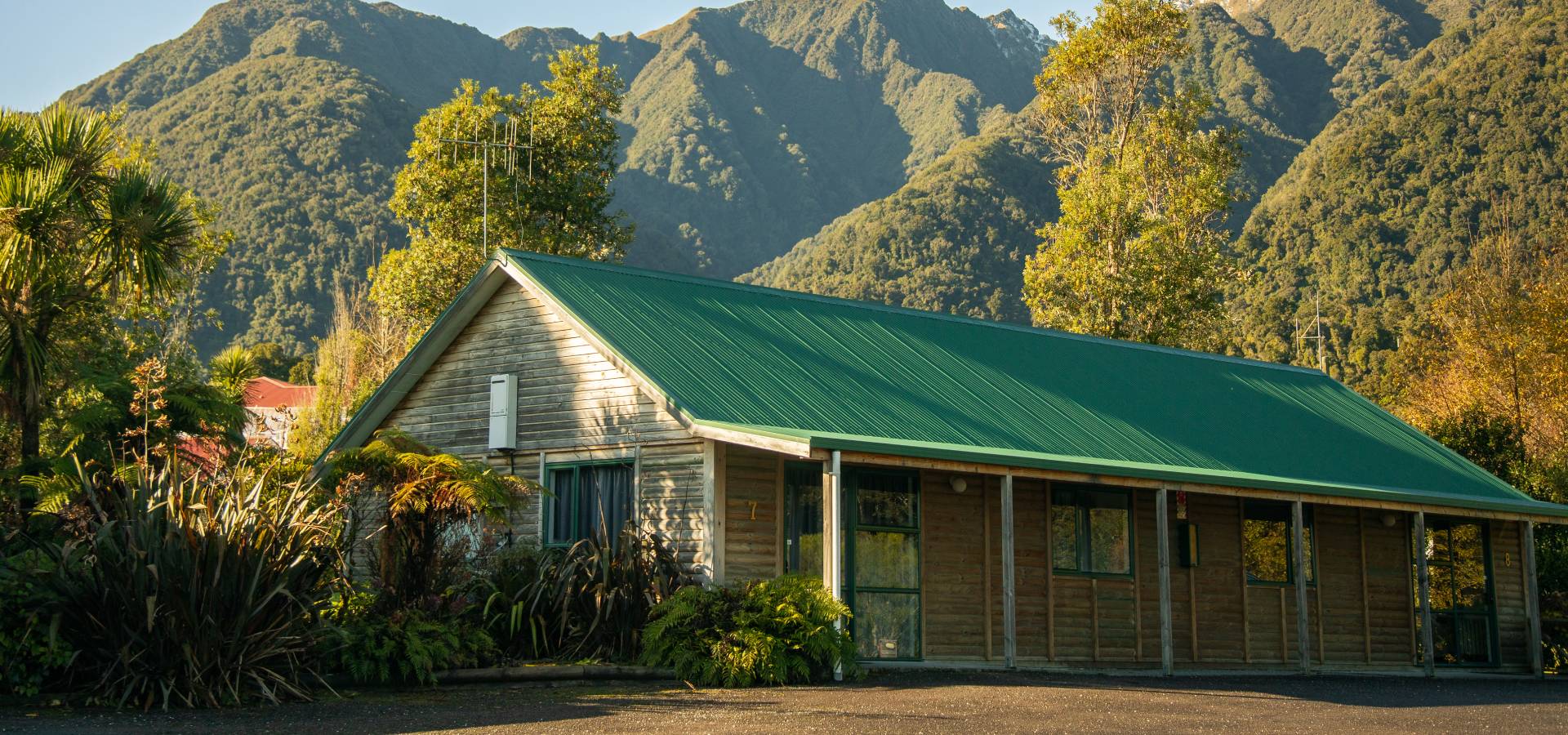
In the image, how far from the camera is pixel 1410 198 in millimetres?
65125

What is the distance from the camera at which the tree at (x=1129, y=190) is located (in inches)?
1471

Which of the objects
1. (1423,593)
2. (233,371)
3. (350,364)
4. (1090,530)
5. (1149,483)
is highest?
(350,364)

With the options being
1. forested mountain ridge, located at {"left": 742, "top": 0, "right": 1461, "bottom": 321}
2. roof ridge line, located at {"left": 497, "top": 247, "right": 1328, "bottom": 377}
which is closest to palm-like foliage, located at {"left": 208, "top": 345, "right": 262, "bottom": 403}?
roof ridge line, located at {"left": 497, "top": 247, "right": 1328, "bottom": 377}

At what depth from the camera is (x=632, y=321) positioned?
17719 mm

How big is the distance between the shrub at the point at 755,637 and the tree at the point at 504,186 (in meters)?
20.1

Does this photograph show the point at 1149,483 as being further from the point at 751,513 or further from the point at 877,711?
the point at 877,711

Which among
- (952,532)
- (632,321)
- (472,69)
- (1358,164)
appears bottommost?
(952,532)

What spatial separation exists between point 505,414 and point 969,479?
5.52m

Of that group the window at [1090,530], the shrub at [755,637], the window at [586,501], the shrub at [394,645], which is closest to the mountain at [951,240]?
the window at [1090,530]

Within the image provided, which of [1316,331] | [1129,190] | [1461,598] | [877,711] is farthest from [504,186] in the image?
[1316,331]

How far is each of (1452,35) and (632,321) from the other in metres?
80.9

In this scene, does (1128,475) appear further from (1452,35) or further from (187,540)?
(1452,35)

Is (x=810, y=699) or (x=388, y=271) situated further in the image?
(x=388, y=271)

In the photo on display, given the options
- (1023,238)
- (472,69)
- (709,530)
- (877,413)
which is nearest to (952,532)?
(877,413)
